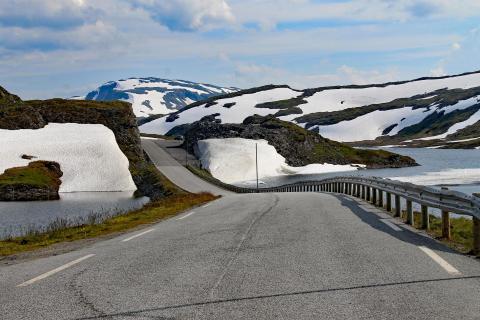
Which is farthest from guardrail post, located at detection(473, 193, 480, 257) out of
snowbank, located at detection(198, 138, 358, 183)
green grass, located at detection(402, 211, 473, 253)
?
snowbank, located at detection(198, 138, 358, 183)

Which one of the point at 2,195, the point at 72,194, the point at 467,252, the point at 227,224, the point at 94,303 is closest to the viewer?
the point at 94,303

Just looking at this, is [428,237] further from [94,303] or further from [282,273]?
[94,303]

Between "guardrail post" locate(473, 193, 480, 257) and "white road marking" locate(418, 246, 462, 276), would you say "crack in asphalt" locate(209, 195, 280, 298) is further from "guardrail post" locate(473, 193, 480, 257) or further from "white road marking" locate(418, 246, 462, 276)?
"guardrail post" locate(473, 193, 480, 257)

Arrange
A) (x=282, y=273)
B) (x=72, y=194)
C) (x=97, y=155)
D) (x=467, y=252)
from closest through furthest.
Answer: (x=282, y=273) → (x=467, y=252) → (x=72, y=194) → (x=97, y=155)

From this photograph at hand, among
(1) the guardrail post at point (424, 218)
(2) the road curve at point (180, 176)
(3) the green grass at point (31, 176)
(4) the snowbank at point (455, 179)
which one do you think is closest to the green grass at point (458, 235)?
(1) the guardrail post at point (424, 218)

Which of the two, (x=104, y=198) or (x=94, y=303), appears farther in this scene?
(x=104, y=198)

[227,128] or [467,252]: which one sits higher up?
[227,128]

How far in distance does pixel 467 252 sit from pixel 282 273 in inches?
182

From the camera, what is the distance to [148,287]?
24.9 ft

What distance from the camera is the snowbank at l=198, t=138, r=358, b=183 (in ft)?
397

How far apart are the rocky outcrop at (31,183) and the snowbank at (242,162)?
4168 centimetres

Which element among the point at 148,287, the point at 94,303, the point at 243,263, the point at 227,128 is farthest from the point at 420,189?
the point at 227,128

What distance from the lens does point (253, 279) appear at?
26.2 ft

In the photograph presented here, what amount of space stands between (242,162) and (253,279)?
384 ft
